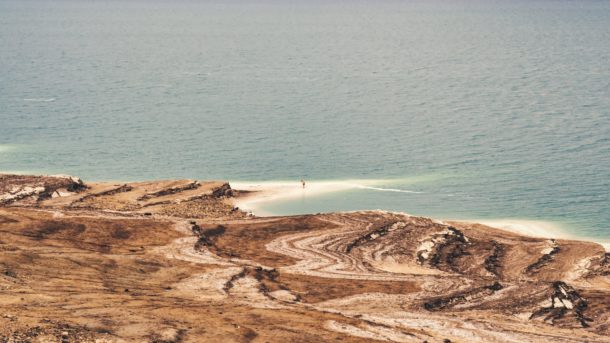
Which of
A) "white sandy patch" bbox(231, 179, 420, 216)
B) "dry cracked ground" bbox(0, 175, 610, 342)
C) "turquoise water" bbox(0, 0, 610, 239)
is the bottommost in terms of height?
"dry cracked ground" bbox(0, 175, 610, 342)

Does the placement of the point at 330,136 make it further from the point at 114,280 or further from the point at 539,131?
the point at 114,280

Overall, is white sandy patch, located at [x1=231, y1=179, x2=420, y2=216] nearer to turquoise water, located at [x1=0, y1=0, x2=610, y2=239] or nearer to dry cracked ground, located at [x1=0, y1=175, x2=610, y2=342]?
turquoise water, located at [x1=0, y1=0, x2=610, y2=239]

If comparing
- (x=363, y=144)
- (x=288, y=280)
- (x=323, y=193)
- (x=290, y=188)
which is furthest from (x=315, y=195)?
(x=288, y=280)

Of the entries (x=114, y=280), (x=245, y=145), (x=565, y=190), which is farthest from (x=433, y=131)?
(x=114, y=280)

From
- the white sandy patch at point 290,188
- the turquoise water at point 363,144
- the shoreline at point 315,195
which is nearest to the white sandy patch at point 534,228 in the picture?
the shoreline at point 315,195

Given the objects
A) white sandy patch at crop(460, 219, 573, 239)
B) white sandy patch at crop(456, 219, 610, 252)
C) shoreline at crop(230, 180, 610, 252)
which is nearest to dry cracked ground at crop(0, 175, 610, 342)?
white sandy patch at crop(460, 219, 573, 239)

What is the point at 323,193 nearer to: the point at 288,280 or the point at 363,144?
the point at 363,144
